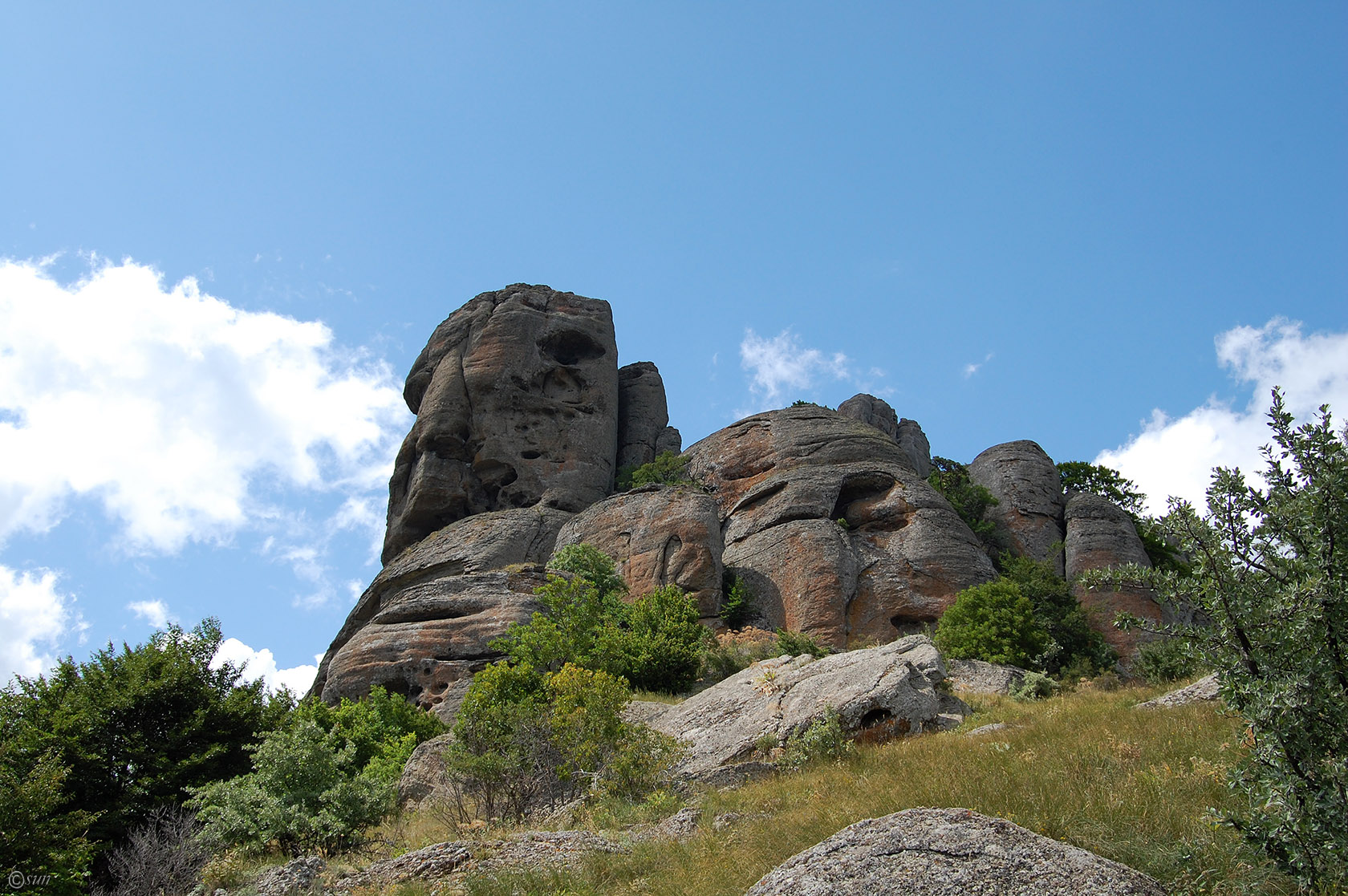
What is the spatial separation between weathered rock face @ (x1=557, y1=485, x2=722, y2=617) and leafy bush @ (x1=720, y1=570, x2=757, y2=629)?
35 cm

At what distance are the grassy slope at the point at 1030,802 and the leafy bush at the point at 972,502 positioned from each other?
83.5 feet

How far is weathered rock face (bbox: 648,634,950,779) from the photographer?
13.7 m

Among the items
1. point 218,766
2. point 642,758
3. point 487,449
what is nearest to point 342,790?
point 642,758

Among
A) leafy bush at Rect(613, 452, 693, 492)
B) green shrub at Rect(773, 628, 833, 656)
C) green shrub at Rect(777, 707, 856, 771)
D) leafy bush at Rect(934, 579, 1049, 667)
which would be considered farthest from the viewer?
leafy bush at Rect(613, 452, 693, 492)

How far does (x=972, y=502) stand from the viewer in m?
38.2

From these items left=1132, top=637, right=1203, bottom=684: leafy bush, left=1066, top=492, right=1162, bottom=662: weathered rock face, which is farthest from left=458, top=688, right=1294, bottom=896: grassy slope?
left=1066, top=492, right=1162, bottom=662: weathered rock face

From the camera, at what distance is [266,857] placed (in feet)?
43.2

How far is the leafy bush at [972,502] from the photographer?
37.2 metres

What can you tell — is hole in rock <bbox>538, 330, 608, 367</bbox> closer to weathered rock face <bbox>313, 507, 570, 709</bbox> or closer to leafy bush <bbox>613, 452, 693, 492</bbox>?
leafy bush <bbox>613, 452, 693, 492</bbox>

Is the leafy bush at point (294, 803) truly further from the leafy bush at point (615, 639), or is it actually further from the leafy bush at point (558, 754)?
the leafy bush at point (615, 639)

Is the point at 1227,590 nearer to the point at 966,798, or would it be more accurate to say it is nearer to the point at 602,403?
the point at 966,798

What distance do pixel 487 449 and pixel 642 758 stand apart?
31044 millimetres

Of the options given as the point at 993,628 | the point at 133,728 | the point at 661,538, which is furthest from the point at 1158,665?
the point at 133,728

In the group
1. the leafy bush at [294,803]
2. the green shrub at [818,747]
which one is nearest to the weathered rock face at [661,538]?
the leafy bush at [294,803]
